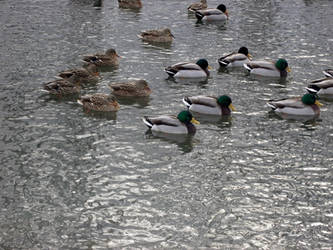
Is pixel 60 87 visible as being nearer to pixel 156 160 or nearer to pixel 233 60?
pixel 156 160

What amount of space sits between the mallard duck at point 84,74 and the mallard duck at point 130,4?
38.3 feet

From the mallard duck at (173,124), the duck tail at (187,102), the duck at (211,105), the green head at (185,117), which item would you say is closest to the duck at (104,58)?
the duck tail at (187,102)

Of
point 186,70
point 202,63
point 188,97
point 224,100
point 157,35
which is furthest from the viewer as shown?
point 157,35

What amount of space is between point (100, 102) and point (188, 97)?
2811mm

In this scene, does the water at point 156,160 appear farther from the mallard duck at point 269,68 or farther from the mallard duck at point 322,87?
the mallard duck at point 322,87

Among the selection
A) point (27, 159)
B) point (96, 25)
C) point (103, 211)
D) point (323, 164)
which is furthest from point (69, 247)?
point (96, 25)

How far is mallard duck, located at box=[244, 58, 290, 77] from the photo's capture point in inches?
923

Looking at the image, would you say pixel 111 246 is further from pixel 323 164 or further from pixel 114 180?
pixel 323 164

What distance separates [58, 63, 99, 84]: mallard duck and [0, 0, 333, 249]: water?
17.4 inches

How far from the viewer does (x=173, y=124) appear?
59.1ft

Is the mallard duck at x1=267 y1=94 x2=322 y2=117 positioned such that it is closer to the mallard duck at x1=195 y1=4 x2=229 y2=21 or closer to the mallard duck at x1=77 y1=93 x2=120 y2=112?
the mallard duck at x1=77 y1=93 x2=120 y2=112

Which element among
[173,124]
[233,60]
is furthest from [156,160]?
[233,60]

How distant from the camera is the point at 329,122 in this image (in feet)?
64.1

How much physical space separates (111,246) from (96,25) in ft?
63.0
